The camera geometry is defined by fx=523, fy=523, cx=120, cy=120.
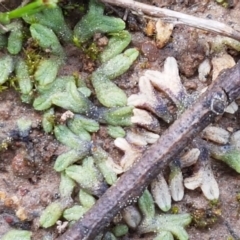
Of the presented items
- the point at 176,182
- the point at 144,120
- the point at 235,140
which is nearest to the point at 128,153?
the point at 144,120

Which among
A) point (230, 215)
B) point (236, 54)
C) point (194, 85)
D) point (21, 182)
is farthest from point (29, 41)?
point (230, 215)

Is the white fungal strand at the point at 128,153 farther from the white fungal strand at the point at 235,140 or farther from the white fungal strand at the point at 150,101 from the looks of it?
the white fungal strand at the point at 235,140

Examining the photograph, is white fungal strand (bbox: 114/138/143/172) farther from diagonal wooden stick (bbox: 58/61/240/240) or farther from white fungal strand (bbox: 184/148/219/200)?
white fungal strand (bbox: 184/148/219/200)

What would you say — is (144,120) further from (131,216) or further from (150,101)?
(131,216)

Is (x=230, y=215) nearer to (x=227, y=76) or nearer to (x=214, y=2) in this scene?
(x=227, y=76)

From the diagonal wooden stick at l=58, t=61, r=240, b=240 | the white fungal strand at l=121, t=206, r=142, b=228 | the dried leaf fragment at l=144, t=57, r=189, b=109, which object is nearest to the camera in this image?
the diagonal wooden stick at l=58, t=61, r=240, b=240

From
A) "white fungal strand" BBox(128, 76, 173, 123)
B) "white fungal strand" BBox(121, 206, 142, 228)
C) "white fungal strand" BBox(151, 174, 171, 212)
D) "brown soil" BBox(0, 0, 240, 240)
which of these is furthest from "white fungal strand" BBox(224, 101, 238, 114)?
"white fungal strand" BBox(121, 206, 142, 228)
